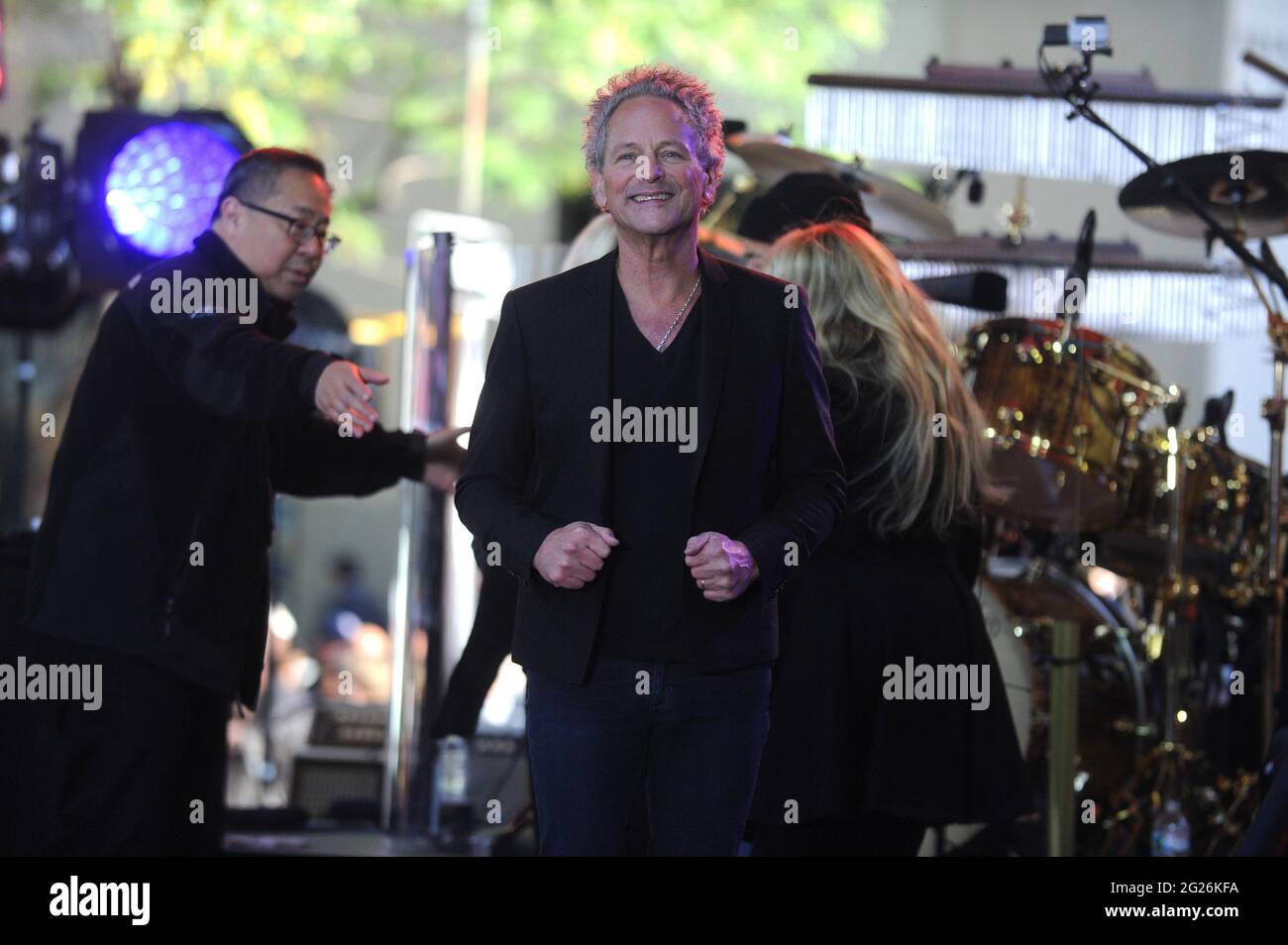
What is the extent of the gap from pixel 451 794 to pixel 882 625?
90.5 inches

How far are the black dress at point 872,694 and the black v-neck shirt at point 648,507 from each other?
3.62 ft

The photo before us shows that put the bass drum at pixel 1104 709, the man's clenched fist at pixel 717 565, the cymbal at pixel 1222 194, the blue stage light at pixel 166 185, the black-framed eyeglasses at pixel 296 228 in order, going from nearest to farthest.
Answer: the man's clenched fist at pixel 717 565, the black-framed eyeglasses at pixel 296 228, the cymbal at pixel 1222 194, the blue stage light at pixel 166 185, the bass drum at pixel 1104 709

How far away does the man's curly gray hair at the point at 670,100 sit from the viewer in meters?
3.35

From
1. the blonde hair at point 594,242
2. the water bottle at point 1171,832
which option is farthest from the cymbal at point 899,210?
the water bottle at point 1171,832

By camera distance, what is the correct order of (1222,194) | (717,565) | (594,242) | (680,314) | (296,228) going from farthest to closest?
1. (1222,194)
2. (594,242)
3. (296,228)
4. (680,314)
5. (717,565)

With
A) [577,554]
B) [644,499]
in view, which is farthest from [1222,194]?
[577,554]

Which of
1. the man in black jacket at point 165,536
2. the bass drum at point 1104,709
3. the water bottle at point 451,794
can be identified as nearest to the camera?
the man in black jacket at point 165,536

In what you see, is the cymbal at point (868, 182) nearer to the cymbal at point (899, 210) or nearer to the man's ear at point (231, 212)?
the cymbal at point (899, 210)

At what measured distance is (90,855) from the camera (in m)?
4.30

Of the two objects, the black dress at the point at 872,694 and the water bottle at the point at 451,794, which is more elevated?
the black dress at the point at 872,694

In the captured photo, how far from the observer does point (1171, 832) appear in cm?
581

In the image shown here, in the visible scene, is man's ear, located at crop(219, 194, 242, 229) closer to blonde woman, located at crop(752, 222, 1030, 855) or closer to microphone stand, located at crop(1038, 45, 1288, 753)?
blonde woman, located at crop(752, 222, 1030, 855)

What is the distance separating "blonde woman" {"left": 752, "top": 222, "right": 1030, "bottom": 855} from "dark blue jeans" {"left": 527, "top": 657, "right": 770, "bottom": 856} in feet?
3.41

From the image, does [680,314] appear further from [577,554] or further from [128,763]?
[128,763]
